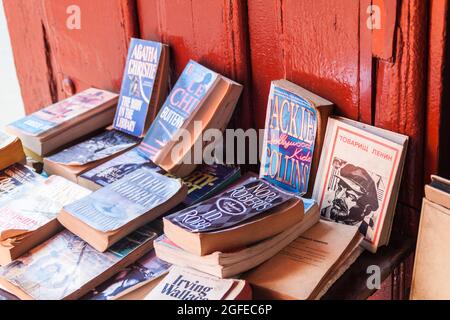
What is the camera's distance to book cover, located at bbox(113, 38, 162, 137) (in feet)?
5.87

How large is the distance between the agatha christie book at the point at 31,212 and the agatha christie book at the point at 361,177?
586 millimetres

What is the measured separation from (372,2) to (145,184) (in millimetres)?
648

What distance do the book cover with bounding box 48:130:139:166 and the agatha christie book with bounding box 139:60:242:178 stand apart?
130 millimetres

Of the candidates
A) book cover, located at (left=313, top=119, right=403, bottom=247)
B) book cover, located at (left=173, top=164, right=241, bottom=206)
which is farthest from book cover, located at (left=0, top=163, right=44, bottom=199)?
book cover, located at (left=313, top=119, right=403, bottom=247)

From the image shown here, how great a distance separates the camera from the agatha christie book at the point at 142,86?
70.3 inches

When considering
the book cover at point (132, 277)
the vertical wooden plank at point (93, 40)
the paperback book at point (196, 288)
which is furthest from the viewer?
the vertical wooden plank at point (93, 40)

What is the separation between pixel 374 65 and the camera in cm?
133

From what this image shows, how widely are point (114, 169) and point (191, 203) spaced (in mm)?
270

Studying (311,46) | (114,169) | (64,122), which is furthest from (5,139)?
(311,46)

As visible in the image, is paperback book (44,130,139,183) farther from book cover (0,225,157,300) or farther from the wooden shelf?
the wooden shelf

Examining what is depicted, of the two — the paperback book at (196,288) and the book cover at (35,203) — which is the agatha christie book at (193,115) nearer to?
the book cover at (35,203)

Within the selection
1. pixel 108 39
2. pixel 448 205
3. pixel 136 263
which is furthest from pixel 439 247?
pixel 108 39

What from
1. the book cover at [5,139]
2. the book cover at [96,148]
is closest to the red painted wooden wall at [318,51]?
the book cover at [96,148]

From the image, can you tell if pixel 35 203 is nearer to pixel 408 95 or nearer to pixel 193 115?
pixel 193 115
